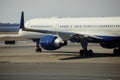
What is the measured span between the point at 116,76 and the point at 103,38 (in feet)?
50.4

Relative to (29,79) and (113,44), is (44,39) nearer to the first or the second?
(113,44)

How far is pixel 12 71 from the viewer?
24891 mm

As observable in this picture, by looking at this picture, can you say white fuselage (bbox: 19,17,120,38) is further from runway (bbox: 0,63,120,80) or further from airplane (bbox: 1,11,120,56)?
runway (bbox: 0,63,120,80)

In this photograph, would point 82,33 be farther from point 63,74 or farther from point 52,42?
point 63,74

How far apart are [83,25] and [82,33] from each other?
112 cm

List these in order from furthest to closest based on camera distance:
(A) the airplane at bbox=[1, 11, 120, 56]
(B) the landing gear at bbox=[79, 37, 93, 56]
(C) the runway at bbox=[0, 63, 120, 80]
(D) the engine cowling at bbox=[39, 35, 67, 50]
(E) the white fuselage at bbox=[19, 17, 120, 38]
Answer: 1. (E) the white fuselage at bbox=[19, 17, 120, 38]
2. (B) the landing gear at bbox=[79, 37, 93, 56]
3. (D) the engine cowling at bbox=[39, 35, 67, 50]
4. (A) the airplane at bbox=[1, 11, 120, 56]
5. (C) the runway at bbox=[0, 63, 120, 80]


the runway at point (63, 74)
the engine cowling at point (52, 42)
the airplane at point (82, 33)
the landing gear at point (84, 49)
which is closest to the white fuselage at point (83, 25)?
the airplane at point (82, 33)

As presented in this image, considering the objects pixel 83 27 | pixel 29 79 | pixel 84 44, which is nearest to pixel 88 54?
pixel 84 44

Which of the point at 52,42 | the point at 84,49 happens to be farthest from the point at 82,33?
the point at 52,42

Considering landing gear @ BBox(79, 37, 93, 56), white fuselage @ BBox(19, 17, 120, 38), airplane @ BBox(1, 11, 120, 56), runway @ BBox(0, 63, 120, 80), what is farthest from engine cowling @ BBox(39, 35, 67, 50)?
runway @ BBox(0, 63, 120, 80)

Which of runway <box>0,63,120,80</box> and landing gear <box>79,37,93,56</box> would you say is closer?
runway <box>0,63,120,80</box>

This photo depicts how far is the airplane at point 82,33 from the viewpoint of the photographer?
3506 centimetres

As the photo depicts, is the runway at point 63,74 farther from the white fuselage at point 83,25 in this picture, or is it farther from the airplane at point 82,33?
the white fuselage at point 83,25

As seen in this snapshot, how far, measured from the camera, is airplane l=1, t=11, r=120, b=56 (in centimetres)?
3506
